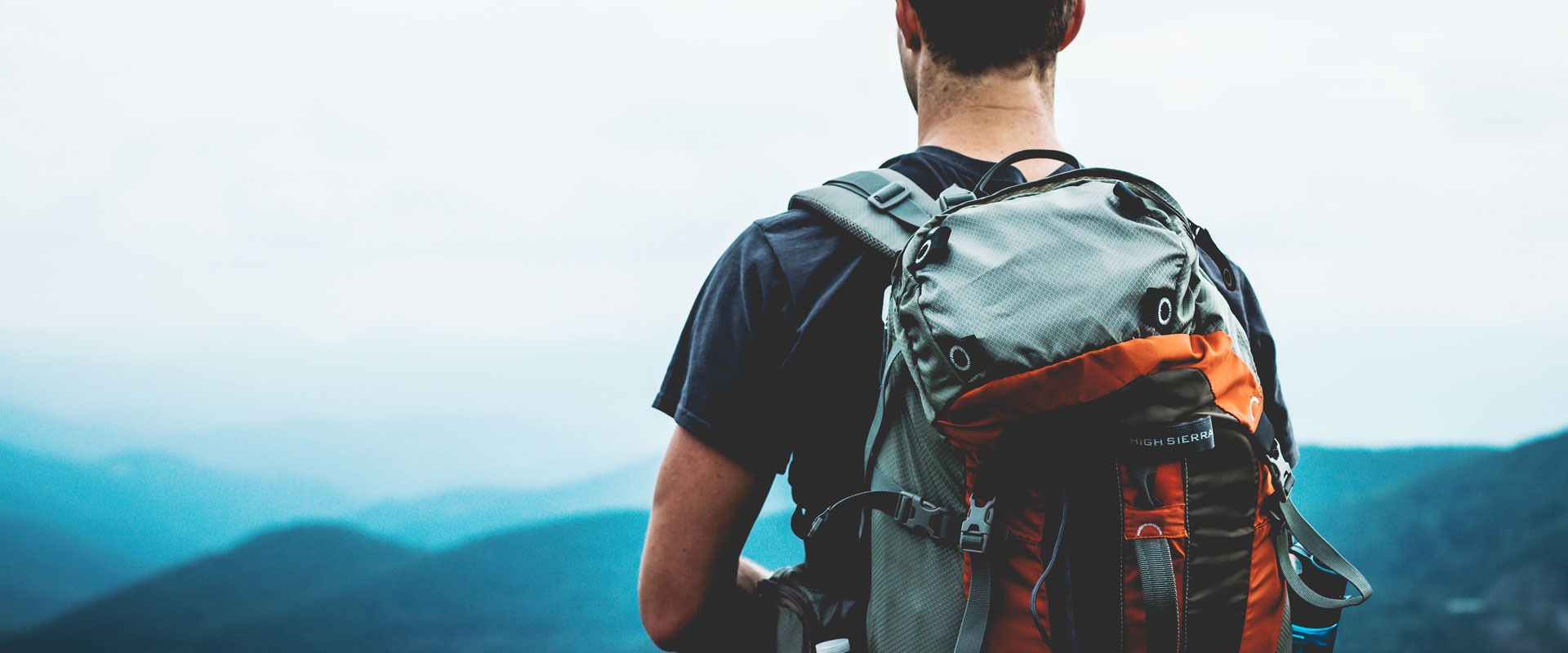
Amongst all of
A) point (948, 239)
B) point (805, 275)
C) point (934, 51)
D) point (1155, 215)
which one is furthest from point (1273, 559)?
point (934, 51)

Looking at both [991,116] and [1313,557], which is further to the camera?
[991,116]

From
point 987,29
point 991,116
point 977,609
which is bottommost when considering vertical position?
point 977,609

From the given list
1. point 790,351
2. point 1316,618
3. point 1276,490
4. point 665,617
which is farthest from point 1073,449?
point 665,617

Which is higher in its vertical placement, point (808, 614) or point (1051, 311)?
point (1051, 311)

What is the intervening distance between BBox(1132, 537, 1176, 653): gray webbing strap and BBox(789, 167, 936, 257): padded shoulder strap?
18.4 inches

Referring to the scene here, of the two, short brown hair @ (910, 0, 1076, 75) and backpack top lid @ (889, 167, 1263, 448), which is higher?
short brown hair @ (910, 0, 1076, 75)

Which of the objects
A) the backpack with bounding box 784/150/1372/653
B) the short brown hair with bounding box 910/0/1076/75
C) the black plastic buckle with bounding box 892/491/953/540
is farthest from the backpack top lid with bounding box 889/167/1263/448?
the short brown hair with bounding box 910/0/1076/75

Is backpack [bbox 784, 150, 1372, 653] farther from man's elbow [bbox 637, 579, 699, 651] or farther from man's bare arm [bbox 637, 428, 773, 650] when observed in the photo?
man's elbow [bbox 637, 579, 699, 651]

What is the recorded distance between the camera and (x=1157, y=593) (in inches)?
40.6

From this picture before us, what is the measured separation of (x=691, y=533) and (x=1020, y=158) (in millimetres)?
688

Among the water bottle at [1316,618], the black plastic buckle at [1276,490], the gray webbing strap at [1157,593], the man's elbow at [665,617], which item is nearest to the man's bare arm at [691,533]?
the man's elbow at [665,617]

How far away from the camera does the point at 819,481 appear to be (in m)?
1.28

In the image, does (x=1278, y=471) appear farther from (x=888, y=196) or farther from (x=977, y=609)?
(x=888, y=196)

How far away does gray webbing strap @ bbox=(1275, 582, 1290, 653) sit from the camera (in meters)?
1.13
